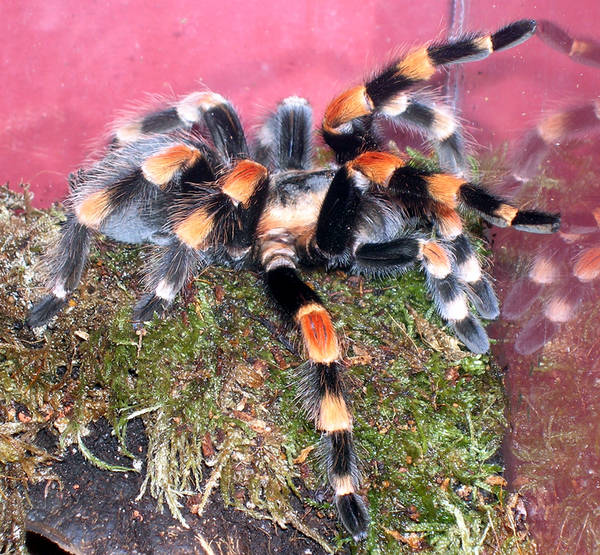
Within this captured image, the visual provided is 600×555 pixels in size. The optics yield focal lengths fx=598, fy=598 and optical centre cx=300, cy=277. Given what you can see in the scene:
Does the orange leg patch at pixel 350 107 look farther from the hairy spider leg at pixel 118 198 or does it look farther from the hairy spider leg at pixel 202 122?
the hairy spider leg at pixel 118 198

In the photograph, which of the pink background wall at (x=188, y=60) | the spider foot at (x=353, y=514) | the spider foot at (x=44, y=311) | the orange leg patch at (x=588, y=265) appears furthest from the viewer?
the pink background wall at (x=188, y=60)

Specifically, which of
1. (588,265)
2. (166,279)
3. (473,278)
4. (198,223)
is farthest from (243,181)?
(588,265)

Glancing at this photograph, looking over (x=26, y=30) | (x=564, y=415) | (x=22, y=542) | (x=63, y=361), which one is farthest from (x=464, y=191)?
(x=26, y=30)

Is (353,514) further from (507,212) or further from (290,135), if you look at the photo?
(290,135)

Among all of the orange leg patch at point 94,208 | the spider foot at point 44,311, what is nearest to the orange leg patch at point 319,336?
the orange leg patch at point 94,208

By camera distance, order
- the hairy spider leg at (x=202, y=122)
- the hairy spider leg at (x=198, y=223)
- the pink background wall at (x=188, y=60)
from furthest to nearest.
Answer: the pink background wall at (x=188, y=60), the hairy spider leg at (x=202, y=122), the hairy spider leg at (x=198, y=223)

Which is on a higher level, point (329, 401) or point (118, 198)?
point (118, 198)

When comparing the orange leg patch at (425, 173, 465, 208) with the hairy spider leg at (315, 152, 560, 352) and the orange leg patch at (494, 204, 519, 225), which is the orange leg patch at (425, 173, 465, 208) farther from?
the orange leg patch at (494, 204, 519, 225)

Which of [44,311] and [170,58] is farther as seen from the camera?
[170,58]
